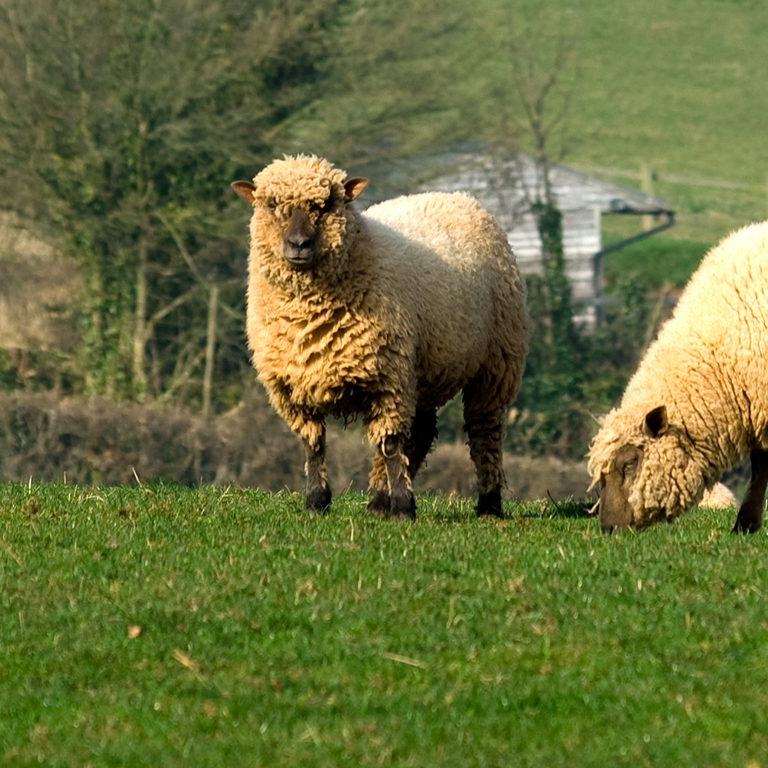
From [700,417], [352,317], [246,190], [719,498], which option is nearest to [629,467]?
[700,417]

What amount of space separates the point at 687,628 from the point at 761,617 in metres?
0.40

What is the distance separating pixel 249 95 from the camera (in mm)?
27062

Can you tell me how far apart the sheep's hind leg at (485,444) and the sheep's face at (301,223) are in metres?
2.00

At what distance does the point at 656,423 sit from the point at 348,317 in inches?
82.5

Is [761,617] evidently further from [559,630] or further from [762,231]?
[762,231]

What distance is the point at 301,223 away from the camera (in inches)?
372

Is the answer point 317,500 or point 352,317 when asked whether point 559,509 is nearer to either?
point 317,500

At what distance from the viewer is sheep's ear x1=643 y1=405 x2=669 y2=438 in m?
9.42

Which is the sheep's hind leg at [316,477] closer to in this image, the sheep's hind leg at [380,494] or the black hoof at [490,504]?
the sheep's hind leg at [380,494]

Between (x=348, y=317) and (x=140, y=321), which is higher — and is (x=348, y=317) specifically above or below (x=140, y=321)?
above

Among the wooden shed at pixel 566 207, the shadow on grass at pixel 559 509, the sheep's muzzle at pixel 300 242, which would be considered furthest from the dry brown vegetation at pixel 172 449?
the sheep's muzzle at pixel 300 242

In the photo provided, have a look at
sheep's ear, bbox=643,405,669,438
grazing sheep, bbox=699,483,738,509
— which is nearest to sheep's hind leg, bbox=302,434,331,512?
sheep's ear, bbox=643,405,669,438

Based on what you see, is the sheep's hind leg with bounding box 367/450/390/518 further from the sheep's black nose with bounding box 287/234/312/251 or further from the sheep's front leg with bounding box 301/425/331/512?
the sheep's black nose with bounding box 287/234/312/251

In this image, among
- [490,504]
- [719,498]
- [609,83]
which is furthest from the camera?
[609,83]
